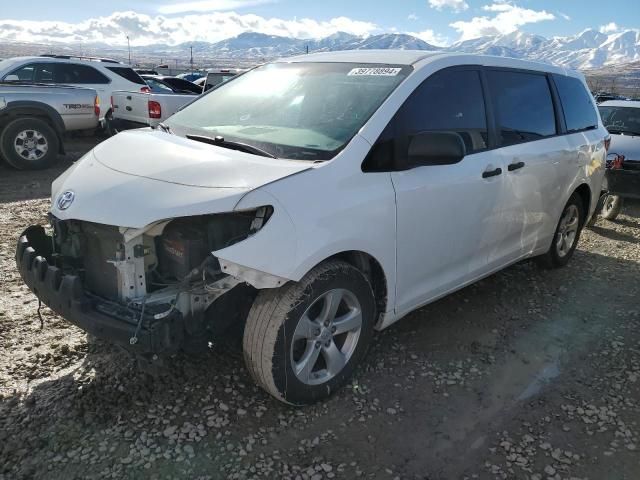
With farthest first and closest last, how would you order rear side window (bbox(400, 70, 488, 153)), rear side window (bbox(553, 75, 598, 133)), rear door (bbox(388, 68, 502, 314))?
rear side window (bbox(553, 75, 598, 133)), rear side window (bbox(400, 70, 488, 153)), rear door (bbox(388, 68, 502, 314))

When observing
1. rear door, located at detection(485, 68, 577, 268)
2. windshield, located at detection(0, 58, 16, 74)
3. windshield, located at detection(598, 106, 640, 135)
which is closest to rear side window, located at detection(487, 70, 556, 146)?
rear door, located at detection(485, 68, 577, 268)

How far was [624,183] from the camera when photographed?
24.3 feet

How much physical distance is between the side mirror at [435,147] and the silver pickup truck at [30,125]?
7.46 meters

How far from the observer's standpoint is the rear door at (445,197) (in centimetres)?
309

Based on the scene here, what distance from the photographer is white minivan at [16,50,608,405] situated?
2.52 meters

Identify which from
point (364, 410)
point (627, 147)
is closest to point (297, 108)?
point (364, 410)

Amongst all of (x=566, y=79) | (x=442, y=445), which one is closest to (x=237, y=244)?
(x=442, y=445)

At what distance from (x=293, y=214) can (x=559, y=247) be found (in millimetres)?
3586

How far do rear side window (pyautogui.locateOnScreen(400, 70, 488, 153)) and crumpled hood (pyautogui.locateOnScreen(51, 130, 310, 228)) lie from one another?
0.87 m

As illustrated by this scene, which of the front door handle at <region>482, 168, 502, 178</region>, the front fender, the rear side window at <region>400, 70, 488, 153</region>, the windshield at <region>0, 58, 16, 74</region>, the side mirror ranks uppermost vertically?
the rear side window at <region>400, 70, 488, 153</region>

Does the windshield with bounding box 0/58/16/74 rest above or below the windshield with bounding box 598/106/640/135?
above

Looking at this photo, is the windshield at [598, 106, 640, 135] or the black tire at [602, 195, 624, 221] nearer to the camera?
the black tire at [602, 195, 624, 221]

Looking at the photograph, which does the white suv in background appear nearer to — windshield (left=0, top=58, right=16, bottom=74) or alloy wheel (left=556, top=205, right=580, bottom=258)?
windshield (left=0, top=58, right=16, bottom=74)

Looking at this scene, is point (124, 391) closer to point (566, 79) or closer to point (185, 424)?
point (185, 424)
